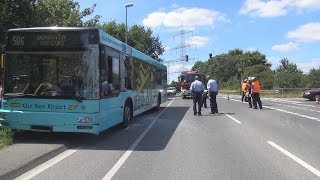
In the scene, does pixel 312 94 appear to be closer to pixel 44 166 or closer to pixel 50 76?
pixel 50 76

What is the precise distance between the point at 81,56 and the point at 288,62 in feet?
384

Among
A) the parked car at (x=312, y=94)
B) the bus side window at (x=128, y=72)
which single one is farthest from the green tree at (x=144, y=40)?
the bus side window at (x=128, y=72)

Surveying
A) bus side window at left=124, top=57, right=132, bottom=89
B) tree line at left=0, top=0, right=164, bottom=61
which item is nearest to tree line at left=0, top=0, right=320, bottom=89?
tree line at left=0, top=0, right=164, bottom=61

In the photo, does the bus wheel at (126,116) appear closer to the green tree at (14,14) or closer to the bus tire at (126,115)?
the bus tire at (126,115)

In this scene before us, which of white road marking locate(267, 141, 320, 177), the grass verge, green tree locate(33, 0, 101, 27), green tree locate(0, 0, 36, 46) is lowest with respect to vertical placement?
white road marking locate(267, 141, 320, 177)

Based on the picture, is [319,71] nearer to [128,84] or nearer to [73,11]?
[73,11]

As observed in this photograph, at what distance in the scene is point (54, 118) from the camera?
1259 centimetres

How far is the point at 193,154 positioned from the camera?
37.0 feet

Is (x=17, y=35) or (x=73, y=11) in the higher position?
(x=73, y=11)

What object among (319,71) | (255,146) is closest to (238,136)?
(255,146)

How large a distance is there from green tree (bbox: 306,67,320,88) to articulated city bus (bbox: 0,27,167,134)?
58.0 m

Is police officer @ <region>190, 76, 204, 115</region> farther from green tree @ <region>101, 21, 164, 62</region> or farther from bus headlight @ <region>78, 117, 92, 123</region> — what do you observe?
green tree @ <region>101, 21, 164, 62</region>

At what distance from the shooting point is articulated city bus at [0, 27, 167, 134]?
41.3ft

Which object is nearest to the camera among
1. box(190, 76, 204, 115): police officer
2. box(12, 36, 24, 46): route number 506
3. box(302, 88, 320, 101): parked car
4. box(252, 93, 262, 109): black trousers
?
box(12, 36, 24, 46): route number 506
